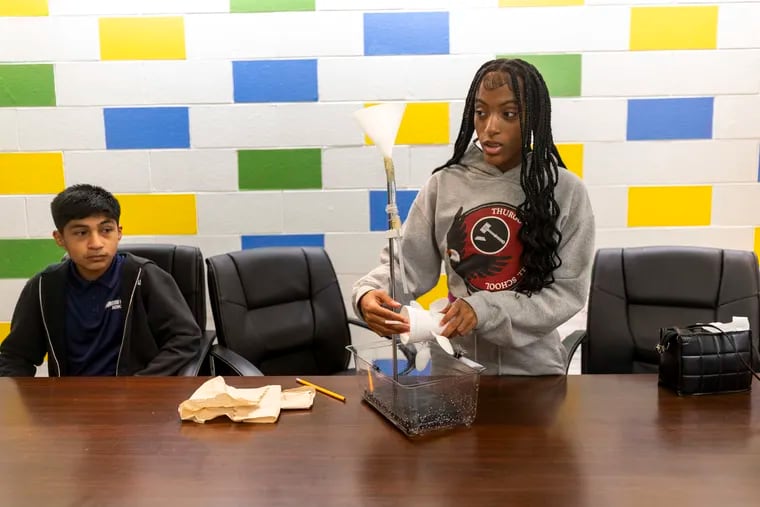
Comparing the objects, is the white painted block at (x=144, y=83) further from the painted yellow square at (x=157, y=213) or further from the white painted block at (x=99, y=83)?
the painted yellow square at (x=157, y=213)

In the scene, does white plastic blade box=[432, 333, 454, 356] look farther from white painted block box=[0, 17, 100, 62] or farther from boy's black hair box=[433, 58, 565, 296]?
white painted block box=[0, 17, 100, 62]

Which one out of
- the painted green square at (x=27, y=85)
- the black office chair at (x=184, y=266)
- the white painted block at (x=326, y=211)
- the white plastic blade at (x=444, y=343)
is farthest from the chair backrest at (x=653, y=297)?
the painted green square at (x=27, y=85)

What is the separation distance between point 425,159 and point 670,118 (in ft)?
3.22

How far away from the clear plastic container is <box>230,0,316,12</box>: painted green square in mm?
1661

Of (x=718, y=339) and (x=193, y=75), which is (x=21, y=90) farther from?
(x=718, y=339)

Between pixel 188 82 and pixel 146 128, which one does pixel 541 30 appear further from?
pixel 146 128

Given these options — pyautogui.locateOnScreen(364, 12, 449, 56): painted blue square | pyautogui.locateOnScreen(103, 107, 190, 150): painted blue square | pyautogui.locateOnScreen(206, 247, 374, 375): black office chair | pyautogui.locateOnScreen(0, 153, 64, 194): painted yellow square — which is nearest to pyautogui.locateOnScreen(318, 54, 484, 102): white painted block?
pyautogui.locateOnScreen(364, 12, 449, 56): painted blue square

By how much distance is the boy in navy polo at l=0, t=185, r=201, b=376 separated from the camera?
1.96 metres

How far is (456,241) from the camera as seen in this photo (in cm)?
160

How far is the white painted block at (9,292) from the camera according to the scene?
8.81ft

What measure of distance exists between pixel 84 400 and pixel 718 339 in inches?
54.6

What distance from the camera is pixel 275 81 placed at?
253 cm

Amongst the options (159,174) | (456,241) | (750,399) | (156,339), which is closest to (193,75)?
(159,174)

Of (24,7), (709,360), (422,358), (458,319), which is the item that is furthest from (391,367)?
(24,7)
